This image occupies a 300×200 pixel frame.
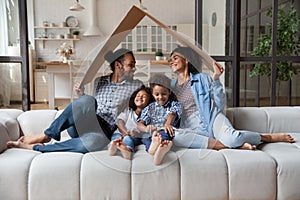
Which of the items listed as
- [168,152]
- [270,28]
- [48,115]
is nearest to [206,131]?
[168,152]

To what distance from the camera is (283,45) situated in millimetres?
3156

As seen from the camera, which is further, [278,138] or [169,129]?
[278,138]

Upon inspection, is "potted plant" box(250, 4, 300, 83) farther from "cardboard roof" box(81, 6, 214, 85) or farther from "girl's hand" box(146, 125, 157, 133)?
"girl's hand" box(146, 125, 157, 133)

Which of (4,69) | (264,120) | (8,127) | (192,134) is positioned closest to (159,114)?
(192,134)

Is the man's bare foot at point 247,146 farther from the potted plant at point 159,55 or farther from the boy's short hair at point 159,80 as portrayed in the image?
the potted plant at point 159,55

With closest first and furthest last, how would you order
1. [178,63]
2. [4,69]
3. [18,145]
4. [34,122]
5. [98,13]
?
[18,145] → [178,63] → [34,122] → [4,69] → [98,13]

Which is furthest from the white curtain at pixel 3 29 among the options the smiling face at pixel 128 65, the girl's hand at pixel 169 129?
the girl's hand at pixel 169 129

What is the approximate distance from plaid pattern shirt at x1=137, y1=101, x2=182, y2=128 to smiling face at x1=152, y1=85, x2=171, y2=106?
0.08 ft

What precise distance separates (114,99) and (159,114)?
30cm

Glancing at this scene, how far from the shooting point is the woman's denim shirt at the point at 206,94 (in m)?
2.30

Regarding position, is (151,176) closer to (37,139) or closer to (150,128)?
(150,128)

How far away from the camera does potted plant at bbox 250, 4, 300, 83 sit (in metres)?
3.15

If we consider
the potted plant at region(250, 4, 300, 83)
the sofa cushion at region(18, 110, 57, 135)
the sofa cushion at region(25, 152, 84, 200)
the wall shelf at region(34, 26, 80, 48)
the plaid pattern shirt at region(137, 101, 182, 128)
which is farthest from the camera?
the wall shelf at region(34, 26, 80, 48)

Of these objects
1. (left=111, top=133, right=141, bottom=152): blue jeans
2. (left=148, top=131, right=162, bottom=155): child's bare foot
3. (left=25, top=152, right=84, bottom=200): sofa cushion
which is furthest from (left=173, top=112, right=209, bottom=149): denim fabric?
(left=25, top=152, right=84, bottom=200): sofa cushion
